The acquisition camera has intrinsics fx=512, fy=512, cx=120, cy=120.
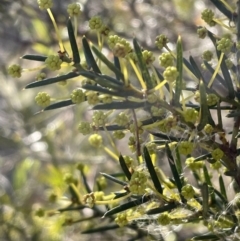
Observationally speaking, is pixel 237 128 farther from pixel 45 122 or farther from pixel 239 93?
pixel 45 122

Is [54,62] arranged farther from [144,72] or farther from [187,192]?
[187,192]

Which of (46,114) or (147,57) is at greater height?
(147,57)

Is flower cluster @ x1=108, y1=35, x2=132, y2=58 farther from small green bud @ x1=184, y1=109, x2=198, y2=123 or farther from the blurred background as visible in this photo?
the blurred background

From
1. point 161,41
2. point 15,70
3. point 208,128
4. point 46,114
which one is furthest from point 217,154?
point 46,114

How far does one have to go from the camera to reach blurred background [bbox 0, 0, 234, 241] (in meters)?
1.26

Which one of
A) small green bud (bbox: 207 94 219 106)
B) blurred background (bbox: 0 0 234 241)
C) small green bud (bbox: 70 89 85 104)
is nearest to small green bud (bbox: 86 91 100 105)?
small green bud (bbox: 70 89 85 104)

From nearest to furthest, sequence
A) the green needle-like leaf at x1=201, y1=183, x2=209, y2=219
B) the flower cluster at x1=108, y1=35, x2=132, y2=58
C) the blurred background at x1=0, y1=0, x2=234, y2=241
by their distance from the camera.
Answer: the flower cluster at x1=108, y1=35, x2=132, y2=58 → the green needle-like leaf at x1=201, y1=183, x2=209, y2=219 → the blurred background at x1=0, y1=0, x2=234, y2=241

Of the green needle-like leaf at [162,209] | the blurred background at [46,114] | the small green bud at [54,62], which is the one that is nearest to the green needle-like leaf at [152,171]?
the green needle-like leaf at [162,209]

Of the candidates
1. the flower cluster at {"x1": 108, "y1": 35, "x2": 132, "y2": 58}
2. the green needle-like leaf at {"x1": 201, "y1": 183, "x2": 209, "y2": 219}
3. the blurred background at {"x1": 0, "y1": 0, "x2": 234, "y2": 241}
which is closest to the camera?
the flower cluster at {"x1": 108, "y1": 35, "x2": 132, "y2": 58}

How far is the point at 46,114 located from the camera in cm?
169

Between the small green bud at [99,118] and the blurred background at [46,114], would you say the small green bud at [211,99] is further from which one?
the blurred background at [46,114]

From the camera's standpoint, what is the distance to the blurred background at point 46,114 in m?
1.26

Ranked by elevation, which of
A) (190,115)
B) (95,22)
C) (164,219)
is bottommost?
(164,219)

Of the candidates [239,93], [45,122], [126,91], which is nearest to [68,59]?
[126,91]
